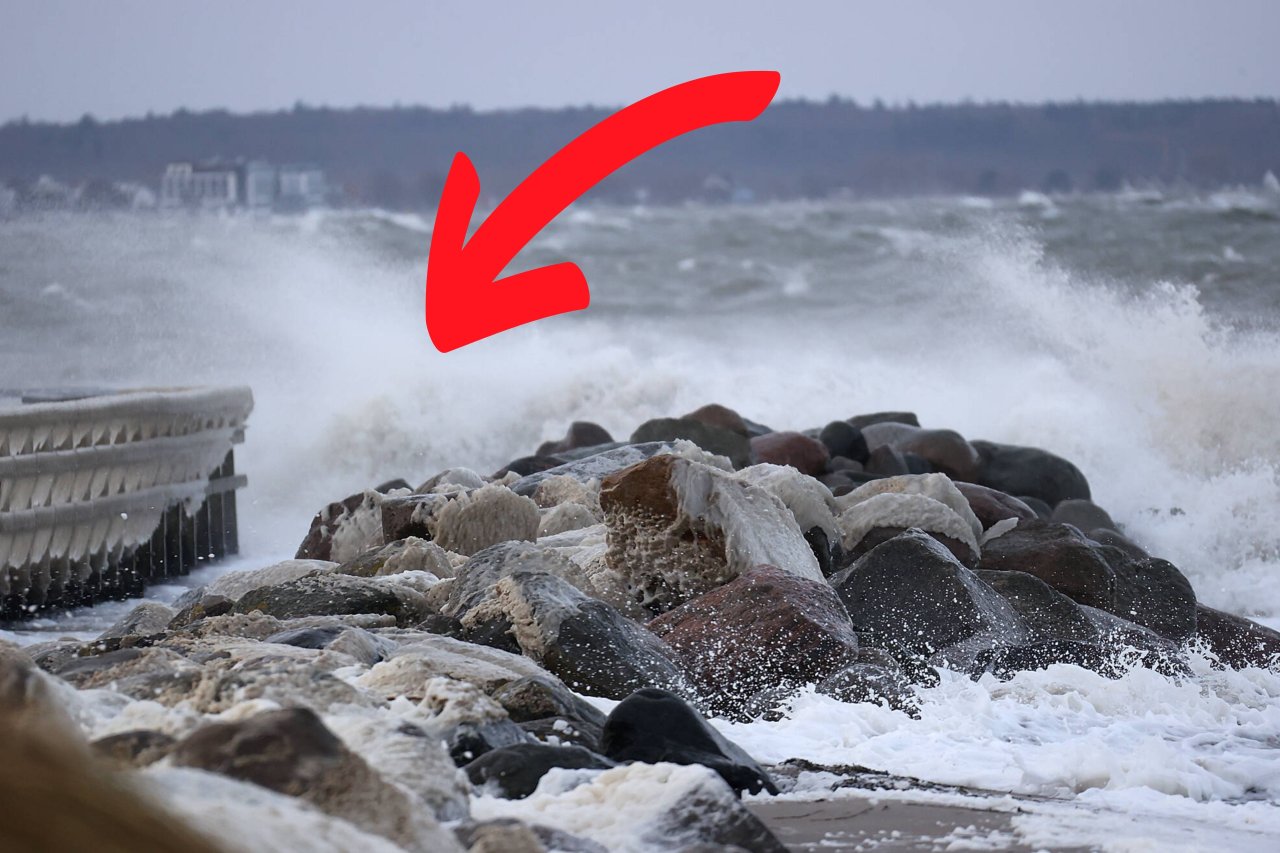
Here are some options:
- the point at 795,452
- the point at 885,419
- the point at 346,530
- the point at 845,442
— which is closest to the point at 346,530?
the point at 346,530

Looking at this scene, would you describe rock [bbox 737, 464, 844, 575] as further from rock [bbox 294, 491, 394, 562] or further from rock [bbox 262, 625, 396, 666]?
rock [bbox 262, 625, 396, 666]

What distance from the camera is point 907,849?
300 centimetres

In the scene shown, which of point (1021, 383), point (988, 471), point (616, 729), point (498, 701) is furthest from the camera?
point (1021, 383)

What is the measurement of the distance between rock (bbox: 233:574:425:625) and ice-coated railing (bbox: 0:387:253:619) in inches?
87.2

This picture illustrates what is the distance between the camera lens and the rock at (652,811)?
2.76m

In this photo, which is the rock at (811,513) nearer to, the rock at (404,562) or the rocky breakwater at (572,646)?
the rocky breakwater at (572,646)

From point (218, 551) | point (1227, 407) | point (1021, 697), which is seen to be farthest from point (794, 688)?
point (1227, 407)

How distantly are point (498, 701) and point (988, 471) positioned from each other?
731 centimetres

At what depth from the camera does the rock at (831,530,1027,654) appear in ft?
17.2

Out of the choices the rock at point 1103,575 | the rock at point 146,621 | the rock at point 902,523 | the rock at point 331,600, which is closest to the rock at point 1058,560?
the rock at point 1103,575

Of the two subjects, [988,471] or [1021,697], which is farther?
[988,471]

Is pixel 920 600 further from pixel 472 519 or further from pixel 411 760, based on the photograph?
pixel 411 760

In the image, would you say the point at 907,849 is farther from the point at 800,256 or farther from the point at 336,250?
the point at 800,256

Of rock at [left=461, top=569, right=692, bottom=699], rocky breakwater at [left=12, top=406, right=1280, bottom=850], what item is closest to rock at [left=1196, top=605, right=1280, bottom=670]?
rocky breakwater at [left=12, top=406, right=1280, bottom=850]
